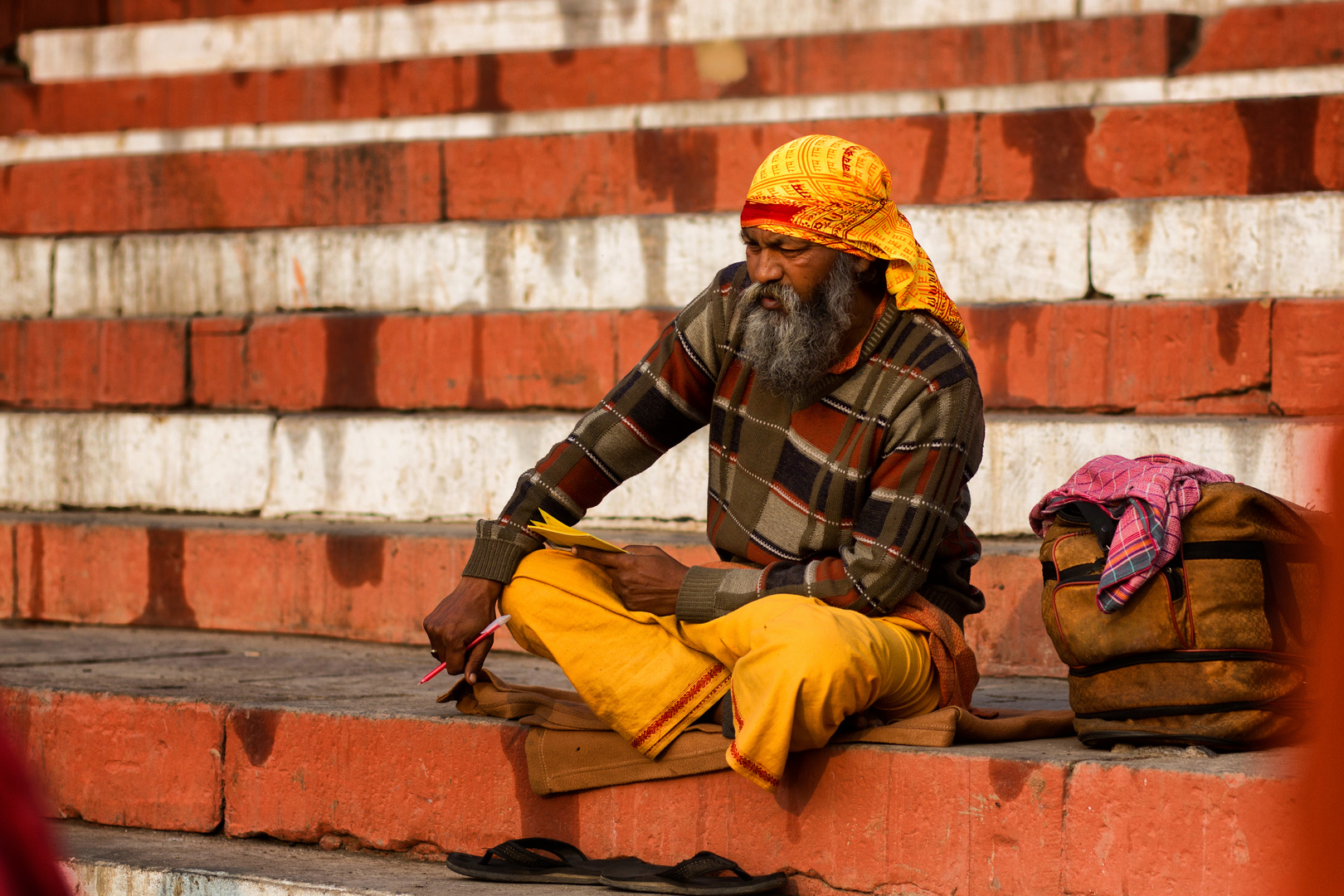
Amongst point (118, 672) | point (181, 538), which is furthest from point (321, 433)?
point (118, 672)

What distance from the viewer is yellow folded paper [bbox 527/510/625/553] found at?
11.9 ft

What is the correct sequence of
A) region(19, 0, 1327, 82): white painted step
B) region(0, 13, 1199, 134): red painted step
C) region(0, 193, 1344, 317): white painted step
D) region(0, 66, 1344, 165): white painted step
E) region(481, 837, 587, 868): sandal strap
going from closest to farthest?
region(481, 837, 587, 868): sandal strap, region(0, 193, 1344, 317): white painted step, region(0, 66, 1344, 165): white painted step, region(0, 13, 1199, 134): red painted step, region(19, 0, 1327, 82): white painted step

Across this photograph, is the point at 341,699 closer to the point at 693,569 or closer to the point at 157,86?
the point at 693,569

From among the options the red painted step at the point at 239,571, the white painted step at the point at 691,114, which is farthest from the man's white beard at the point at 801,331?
the white painted step at the point at 691,114

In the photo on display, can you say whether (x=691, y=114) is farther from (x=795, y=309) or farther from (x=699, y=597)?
(x=699, y=597)

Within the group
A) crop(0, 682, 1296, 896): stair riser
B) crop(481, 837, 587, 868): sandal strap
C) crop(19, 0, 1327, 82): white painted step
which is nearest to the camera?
crop(0, 682, 1296, 896): stair riser

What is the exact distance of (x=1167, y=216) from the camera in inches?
217

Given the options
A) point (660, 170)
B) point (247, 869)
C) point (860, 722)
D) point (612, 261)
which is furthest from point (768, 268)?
point (660, 170)

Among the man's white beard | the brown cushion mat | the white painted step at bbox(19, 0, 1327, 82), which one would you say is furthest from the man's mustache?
the white painted step at bbox(19, 0, 1327, 82)

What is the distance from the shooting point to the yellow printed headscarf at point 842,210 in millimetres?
3541

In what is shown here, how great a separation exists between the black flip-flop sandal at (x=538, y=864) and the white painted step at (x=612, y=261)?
9.24 ft

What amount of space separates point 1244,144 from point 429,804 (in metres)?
3.68

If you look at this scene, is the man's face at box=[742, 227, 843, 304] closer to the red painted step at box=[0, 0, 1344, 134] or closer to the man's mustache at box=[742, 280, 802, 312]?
the man's mustache at box=[742, 280, 802, 312]

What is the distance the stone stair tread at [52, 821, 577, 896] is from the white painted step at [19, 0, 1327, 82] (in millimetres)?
4868
